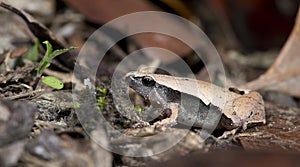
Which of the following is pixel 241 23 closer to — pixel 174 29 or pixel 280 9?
pixel 280 9

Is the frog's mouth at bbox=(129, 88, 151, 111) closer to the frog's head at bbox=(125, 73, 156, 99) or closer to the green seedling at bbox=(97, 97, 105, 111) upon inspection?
the frog's head at bbox=(125, 73, 156, 99)

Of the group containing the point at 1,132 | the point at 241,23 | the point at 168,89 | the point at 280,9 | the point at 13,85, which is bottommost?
the point at 1,132

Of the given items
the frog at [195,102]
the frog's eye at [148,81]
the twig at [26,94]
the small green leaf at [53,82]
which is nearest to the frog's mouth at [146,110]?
the frog at [195,102]

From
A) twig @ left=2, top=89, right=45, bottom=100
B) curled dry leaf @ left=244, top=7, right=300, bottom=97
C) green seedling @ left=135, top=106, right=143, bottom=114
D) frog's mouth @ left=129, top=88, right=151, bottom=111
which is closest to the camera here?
twig @ left=2, top=89, right=45, bottom=100

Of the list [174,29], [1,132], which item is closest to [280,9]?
[174,29]

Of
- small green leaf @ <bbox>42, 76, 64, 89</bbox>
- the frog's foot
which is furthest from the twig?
the frog's foot

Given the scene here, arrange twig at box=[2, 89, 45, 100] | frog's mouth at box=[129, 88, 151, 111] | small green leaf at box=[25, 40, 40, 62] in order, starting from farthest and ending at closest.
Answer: small green leaf at box=[25, 40, 40, 62]
frog's mouth at box=[129, 88, 151, 111]
twig at box=[2, 89, 45, 100]

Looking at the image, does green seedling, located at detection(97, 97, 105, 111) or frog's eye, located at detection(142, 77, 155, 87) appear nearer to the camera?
green seedling, located at detection(97, 97, 105, 111)

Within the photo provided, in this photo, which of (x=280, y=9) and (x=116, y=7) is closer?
(x=116, y=7)

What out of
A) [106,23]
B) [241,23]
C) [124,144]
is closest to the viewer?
[124,144]
